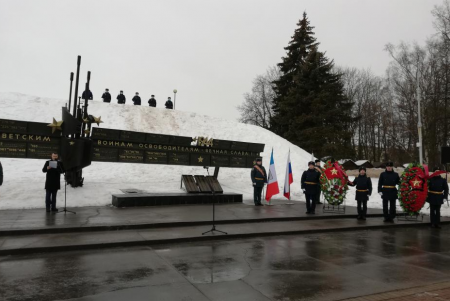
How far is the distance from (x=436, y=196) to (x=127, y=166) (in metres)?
17.1

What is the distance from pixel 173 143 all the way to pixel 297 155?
13.1 metres

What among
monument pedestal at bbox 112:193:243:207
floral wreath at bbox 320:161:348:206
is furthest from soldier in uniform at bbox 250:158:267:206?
floral wreath at bbox 320:161:348:206

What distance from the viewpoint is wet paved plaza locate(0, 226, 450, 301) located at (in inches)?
175

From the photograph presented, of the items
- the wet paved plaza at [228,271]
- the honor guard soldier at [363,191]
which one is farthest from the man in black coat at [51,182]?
the honor guard soldier at [363,191]

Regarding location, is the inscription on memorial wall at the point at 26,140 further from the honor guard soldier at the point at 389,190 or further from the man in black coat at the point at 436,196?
the man in black coat at the point at 436,196

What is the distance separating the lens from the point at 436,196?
10.7 metres

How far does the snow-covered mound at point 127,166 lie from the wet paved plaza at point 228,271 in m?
7.03

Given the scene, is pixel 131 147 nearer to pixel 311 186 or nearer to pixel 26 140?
pixel 26 140

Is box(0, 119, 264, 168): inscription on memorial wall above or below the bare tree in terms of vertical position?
below

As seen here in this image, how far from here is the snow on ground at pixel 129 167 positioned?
43.6 ft

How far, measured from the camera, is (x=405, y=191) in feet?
37.1

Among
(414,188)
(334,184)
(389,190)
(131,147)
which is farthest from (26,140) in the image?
(414,188)

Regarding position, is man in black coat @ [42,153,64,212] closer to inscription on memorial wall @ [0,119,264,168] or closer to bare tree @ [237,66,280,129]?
inscription on memorial wall @ [0,119,264,168]

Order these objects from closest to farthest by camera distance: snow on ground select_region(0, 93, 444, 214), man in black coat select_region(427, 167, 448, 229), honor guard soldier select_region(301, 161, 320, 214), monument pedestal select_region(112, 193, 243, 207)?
man in black coat select_region(427, 167, 448, 229) → honor guard soldier select_region(301, 161, 320, 214) → monument pedestal select_region(112, 193, 243, 207) → snow on ground select_region(0, 93, 444, 214)
